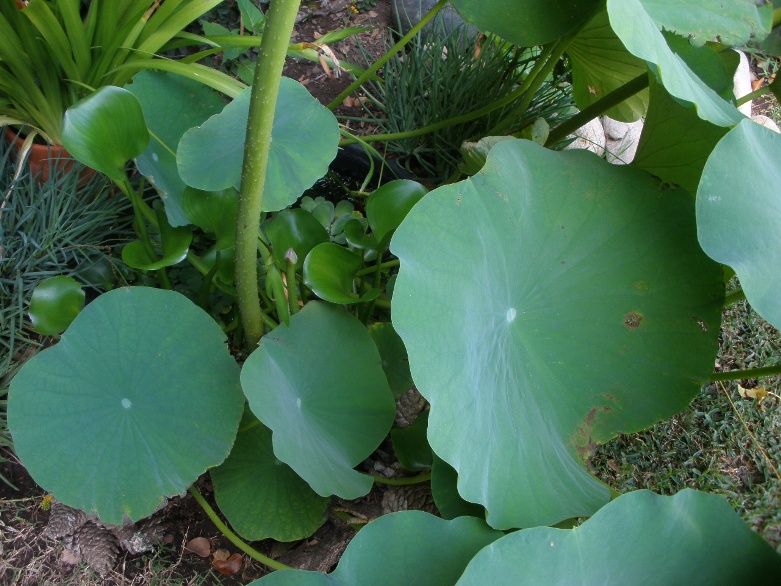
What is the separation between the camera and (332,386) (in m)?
1.27

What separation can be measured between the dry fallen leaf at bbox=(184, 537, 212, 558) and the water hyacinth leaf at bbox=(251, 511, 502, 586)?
64 centimetres

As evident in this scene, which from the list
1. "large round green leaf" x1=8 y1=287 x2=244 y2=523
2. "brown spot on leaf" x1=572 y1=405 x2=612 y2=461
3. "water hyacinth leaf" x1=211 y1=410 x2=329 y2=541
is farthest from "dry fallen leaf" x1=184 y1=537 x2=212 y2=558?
"brown spot on leaf" x1=572 y1=405 x2=612 y2=461

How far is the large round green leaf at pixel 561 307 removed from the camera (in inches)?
42.0

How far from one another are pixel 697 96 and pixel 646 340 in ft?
1.46

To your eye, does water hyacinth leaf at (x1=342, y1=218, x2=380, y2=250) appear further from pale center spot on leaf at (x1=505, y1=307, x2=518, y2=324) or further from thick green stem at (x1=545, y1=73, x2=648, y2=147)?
thick green stem at (x1=545, y1=73, x2=648, y2=147)

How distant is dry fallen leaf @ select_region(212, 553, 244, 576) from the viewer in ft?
4.74

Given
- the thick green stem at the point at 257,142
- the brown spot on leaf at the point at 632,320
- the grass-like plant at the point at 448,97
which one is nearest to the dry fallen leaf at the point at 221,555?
the thick green stem at the point at 257,142

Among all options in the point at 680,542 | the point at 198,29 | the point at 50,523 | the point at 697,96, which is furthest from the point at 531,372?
the point at 198,29

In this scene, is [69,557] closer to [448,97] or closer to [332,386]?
[332,386]

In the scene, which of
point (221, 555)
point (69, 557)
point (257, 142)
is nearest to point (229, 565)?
point (221, 555)

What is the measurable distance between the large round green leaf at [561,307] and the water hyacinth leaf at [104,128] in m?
0.65

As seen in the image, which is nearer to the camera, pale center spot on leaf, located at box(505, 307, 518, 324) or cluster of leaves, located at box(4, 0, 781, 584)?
cluster of leaves, located at box(4, 0, 781, 584)

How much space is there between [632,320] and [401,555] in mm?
603

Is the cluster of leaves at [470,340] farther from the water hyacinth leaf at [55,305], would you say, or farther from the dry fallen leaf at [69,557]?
the dry fallen leaf at [69,557]
